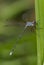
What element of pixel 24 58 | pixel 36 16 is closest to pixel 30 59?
pixel 24 58

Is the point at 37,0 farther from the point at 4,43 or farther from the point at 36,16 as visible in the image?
the point at 4,43

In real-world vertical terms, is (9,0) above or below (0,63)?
above

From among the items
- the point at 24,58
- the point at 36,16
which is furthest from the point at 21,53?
the point at 36,16

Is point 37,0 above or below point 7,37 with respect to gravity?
above

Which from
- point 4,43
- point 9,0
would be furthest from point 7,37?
point 9,0

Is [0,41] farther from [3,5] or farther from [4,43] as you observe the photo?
[3,5]

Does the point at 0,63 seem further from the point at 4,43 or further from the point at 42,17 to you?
the point at 42,17
